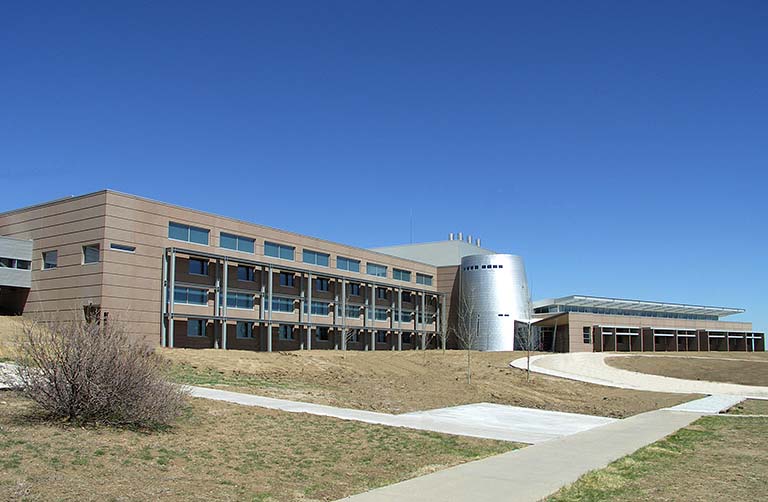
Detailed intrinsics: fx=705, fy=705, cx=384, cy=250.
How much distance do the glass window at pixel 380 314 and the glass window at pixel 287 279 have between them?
12.8 m

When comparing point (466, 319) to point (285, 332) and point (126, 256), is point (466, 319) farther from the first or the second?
point (126, 256)

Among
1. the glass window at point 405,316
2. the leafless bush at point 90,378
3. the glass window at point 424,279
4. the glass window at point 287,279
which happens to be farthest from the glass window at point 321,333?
the leafless bush at point 90,378

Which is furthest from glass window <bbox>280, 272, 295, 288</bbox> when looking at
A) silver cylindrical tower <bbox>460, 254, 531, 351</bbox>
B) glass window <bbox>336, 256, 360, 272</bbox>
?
silver cylindrical tower <bbox>460, 254, 531, 351</bbox>

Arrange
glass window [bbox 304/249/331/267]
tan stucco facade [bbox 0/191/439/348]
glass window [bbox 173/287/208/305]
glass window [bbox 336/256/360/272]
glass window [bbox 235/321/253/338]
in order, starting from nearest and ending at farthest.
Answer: tan stucco facade [bbox 0/191/439/348] < glass window [bbox 173/287/208/305] < glass window [bbox 235/321/253/338] < glass window [bbox 304/249/331/267] < glass window [bbox 336/256/360/272]

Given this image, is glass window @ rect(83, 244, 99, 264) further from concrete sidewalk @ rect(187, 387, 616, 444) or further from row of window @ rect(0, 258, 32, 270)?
concrete sidewalk @ rect(187, 387, 616, 444)

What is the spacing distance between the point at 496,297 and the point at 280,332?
28388 mm

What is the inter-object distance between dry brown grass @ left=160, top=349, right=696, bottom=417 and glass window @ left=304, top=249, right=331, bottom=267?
57.4 ft

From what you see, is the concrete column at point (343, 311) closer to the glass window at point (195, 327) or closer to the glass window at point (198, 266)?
the glass window at point (195, 327)

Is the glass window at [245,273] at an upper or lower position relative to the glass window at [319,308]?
upper

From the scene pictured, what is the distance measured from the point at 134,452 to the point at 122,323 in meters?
3.69

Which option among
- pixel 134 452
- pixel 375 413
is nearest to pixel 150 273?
pixel 375 413

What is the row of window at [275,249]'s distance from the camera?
48500 millimetres

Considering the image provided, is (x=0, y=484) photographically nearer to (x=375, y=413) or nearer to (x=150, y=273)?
(x=375, y=413)

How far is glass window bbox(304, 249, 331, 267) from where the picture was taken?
60.8 metres
